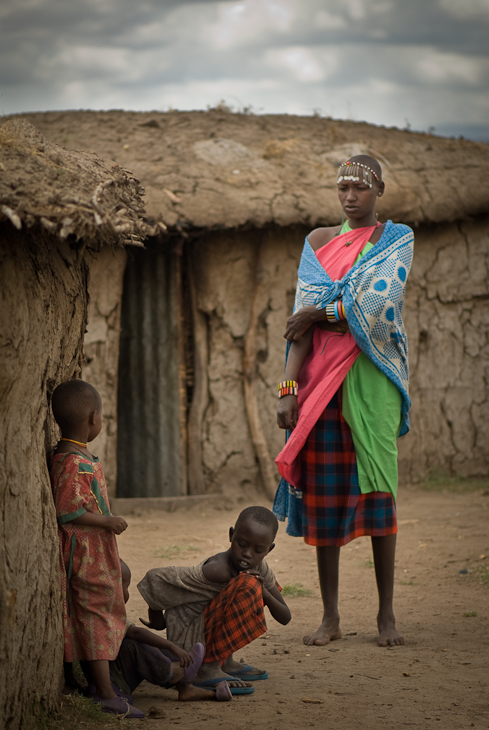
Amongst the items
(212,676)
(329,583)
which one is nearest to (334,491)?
(329,583)

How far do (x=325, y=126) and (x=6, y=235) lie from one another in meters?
6.15

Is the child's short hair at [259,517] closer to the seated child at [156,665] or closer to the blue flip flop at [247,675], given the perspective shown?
the seated child at [156,665]

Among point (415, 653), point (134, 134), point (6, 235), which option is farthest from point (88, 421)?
point (134, 134)

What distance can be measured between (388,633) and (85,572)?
5.07 feet

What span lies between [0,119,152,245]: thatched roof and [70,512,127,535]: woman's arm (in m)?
0.87

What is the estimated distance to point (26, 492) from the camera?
7.79ft

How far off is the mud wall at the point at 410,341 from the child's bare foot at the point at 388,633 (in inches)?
128

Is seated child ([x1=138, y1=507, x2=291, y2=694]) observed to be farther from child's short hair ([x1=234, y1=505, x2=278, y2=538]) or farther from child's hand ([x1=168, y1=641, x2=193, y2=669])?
child's hand ([x1=168, y1=641, x2=193, y2=669])

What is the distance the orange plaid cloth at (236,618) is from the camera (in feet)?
9.13

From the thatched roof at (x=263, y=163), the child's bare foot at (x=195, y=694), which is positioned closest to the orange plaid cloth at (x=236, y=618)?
the child's bare foot at (x=195, y=694)

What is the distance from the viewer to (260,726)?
251cm

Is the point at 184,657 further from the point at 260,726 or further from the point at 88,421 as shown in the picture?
the point at 88,421

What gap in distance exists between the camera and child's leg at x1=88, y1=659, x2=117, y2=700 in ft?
8.32

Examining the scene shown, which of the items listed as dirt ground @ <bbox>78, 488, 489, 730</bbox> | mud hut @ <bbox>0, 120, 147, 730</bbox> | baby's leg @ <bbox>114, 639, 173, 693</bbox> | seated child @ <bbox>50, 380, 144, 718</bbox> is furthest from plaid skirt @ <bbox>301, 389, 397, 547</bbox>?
mud hut @ <bbox>0, 120, 147, 730</bbox>
